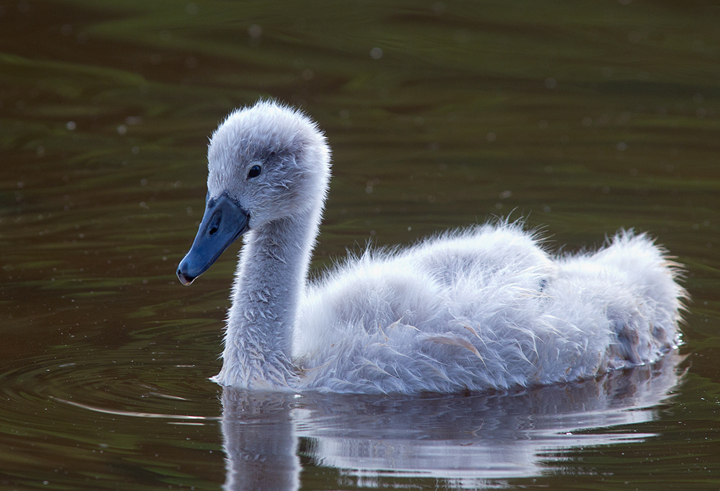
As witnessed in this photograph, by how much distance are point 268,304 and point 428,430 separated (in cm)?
128

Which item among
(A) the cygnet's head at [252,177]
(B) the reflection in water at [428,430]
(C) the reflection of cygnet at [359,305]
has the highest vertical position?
(A) the cygnet's head at [252,177]

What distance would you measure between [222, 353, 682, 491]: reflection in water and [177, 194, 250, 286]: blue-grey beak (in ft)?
2.34

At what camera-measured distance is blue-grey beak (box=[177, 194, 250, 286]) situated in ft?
19.0

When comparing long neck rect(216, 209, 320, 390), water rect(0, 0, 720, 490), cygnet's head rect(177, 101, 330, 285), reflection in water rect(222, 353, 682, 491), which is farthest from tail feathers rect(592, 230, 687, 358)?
cygnet's head rect(177, 101, 330, 285)

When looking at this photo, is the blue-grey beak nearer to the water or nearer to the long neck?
the long neck

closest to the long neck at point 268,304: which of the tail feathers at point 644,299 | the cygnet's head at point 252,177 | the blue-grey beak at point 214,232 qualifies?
the cygnet's head at point 252,177

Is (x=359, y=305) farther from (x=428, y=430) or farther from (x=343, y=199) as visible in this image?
(x=343, y=199)

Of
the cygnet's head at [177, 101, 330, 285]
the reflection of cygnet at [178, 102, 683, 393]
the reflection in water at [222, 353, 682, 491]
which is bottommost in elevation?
the reflection in water at [222, 353, 682, 491]

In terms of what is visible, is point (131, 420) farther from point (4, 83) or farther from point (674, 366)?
point (4, 83)

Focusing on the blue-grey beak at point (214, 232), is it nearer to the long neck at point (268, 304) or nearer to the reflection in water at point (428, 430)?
the long neck at point (268, 304)

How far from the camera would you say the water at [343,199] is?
5.02m

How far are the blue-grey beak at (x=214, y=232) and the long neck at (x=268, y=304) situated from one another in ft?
0.82

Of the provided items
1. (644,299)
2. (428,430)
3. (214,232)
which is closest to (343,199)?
(644,299)

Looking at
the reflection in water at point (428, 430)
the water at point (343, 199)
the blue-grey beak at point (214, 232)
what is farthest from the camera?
the blue-grey beak at point (214, 232)
